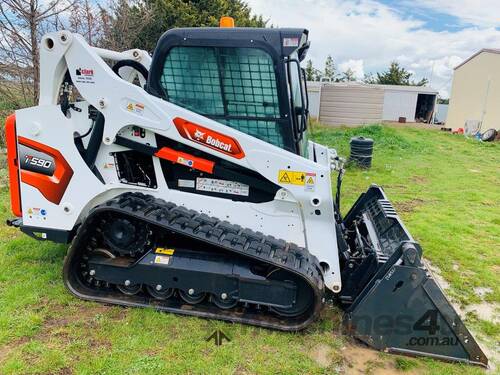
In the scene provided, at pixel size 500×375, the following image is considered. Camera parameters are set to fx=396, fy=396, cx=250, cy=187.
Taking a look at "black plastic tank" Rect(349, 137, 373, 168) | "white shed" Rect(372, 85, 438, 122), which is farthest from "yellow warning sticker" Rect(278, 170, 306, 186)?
"white shed" Rect(372, 85, 438, 122)

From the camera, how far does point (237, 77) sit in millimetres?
3271

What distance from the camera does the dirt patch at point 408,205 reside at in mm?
6797

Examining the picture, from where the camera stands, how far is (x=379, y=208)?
4.24m

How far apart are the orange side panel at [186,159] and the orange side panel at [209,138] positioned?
0.17 m

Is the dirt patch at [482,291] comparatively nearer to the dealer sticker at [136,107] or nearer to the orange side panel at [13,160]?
the dealer sticker at [136,107]

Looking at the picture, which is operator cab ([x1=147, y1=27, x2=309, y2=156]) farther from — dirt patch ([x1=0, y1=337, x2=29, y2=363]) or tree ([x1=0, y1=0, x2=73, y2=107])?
tree ([x1=0, y1=0, x2=73, y2=107])

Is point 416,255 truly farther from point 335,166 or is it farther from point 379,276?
point 335,166

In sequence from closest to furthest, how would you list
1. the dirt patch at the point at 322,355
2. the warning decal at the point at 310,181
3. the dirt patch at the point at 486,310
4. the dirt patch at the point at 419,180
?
the dirt patch at the point at 322,355
the warning decal at the point at 310,181
the dirt patch at the point at 486,310
the dirt patch at the point at 419,180

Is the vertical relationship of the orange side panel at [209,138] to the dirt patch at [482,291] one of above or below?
above

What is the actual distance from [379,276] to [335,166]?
190cm

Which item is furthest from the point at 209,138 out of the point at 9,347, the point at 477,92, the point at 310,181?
the point at 477,92

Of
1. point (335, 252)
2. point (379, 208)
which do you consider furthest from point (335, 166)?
point (335, 252)

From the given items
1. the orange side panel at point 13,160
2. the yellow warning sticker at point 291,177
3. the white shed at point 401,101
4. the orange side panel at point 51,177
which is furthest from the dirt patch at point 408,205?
the white shed at point 401,101

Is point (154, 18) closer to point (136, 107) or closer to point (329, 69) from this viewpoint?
point (136, 107)
